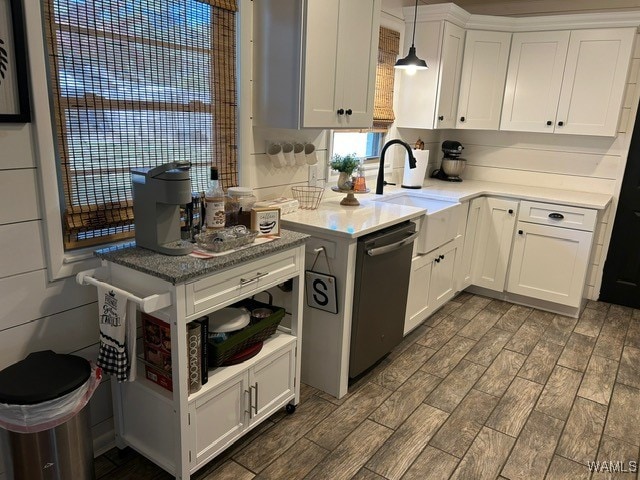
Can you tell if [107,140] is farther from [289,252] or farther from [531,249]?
[531,249]

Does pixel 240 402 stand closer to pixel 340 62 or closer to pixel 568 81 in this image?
pixel 340 62

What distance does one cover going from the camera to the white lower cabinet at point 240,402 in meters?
1.87

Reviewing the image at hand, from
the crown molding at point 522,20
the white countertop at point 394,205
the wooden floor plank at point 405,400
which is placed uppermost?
the crown molding at point 522,20

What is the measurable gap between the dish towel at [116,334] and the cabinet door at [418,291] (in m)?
1.75

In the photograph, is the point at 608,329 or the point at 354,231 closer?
the point at 354,231

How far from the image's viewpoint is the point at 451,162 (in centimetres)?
431

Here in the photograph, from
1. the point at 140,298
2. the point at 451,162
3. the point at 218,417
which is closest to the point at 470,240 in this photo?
the point at 451,162

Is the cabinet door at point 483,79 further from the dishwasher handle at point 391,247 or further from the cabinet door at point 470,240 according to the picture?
the dishwasher handle at point 391,247

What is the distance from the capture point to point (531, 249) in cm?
377

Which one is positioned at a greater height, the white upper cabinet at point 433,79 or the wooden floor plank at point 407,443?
the white upper cabinet at point 433,79

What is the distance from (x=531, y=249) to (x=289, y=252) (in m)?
2.44

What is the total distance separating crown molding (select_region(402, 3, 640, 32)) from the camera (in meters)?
3.45

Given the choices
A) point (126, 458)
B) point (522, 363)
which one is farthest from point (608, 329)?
point (126, 458)

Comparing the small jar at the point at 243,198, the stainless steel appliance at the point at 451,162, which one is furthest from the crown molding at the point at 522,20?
the small jar at the point at 243,198
